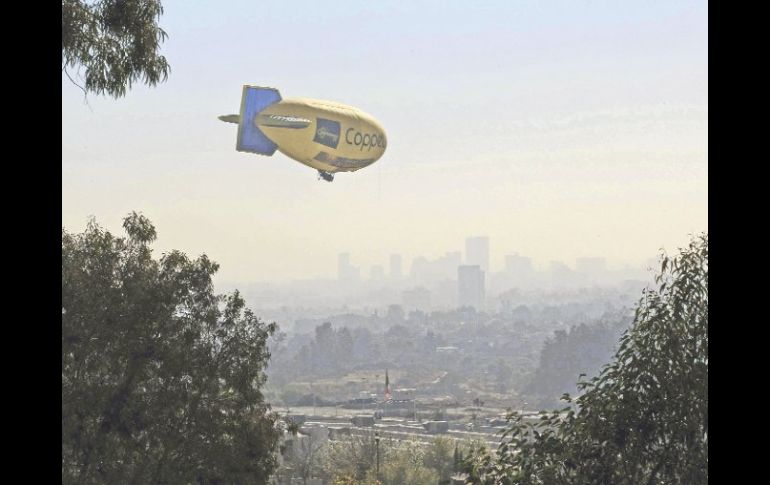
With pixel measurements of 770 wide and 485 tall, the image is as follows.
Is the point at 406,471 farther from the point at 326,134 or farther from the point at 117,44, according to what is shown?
the point at 117,44

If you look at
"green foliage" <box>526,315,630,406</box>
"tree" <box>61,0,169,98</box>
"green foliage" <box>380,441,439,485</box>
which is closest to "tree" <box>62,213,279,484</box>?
"tree" <box>61,0,169,98</box>

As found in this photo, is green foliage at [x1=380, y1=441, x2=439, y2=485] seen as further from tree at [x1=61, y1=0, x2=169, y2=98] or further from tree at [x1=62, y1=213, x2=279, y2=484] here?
tree at [x1=61, y1=0, x2=169, y2=98]

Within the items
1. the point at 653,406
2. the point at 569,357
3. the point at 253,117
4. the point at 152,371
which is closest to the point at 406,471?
the point at 253,117

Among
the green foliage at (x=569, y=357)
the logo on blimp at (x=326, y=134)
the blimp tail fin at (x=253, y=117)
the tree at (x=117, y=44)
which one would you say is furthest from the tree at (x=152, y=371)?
the green foliage at (x=569, y=357)

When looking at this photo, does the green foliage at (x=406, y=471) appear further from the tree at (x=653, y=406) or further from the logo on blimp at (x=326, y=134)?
the tree at (x=653, y=406)
